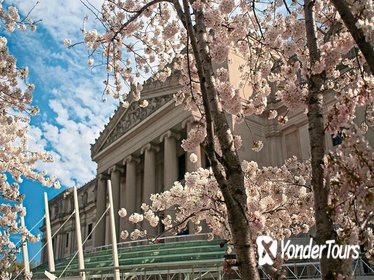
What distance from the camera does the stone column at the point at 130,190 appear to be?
3175 centimetres

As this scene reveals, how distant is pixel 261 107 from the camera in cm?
598

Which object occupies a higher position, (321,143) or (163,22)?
(163,22)

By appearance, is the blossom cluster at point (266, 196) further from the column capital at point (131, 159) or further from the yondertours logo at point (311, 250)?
the column capital at point (131, 159)

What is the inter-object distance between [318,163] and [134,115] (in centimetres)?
3063

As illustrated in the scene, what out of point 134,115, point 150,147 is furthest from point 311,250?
point 134,115

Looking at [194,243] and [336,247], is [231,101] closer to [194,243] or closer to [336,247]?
[336,247]

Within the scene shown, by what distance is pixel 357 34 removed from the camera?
119 inches

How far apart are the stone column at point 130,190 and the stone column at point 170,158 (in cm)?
515

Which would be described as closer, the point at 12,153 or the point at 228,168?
the point at 228,168

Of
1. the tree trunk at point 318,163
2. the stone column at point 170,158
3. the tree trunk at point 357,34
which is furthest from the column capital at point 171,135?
the tree trunk at point 357,34

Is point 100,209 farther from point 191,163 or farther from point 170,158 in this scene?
point 191,163

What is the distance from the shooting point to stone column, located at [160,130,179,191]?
2770cm

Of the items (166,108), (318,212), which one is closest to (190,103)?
(318,212)

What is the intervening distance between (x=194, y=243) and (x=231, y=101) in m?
15.6
